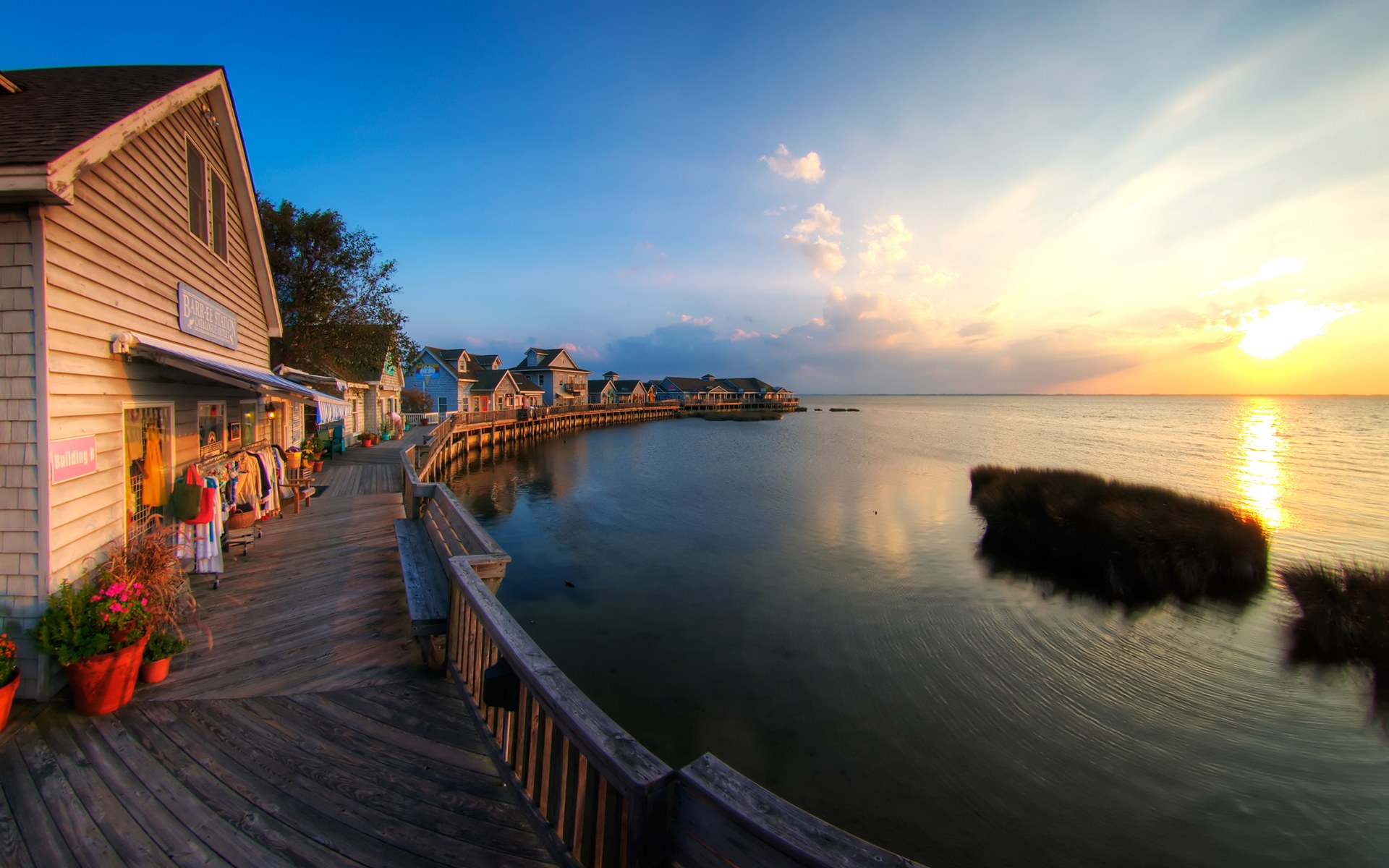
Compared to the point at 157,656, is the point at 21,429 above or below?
above

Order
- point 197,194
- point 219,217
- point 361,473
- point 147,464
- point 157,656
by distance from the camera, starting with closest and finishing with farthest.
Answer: point 157,656
point 147,464
point 197,194
point 219,217
point 361,473

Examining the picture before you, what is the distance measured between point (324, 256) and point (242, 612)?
18.8m

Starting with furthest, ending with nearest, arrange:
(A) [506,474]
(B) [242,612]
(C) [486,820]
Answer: (A) [506,474]
(B) [242,612]
(C) [486,820]

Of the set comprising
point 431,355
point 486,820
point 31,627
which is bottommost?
point 486,820

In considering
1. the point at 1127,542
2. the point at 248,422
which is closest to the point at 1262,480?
the point at 1127,542

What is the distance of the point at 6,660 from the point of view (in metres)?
3.68

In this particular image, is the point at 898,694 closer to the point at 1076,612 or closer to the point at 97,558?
the point at 1076,612

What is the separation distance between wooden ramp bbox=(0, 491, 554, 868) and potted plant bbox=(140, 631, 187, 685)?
10 cm

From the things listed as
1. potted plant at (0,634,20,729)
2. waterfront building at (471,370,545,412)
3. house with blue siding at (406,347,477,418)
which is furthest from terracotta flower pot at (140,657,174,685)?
waterfront building at (471,370,545,412)

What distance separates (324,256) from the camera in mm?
20234

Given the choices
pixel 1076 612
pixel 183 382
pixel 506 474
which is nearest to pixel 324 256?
pixel 506 474

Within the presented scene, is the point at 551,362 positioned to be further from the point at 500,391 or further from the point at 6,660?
the point at 6,660

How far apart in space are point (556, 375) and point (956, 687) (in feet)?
214

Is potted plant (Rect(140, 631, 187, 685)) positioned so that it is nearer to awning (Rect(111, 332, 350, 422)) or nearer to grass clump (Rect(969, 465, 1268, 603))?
awning (Rect(111, 332, 350, 422))
